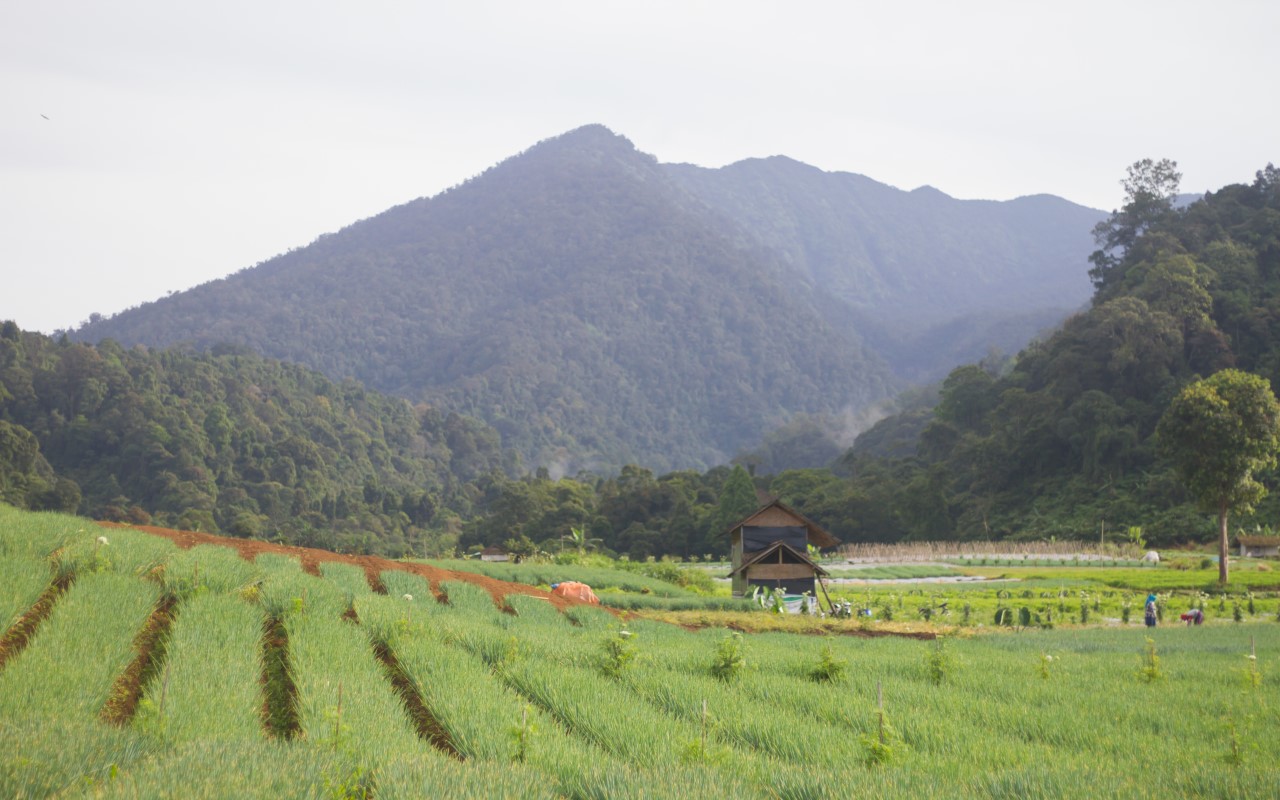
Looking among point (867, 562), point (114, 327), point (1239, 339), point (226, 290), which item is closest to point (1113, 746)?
point (867, 562)

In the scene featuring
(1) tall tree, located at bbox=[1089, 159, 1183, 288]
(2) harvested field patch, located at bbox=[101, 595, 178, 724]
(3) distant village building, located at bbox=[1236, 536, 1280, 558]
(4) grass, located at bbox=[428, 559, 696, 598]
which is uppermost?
(1) tall tree, located at bbox=[1089, 159, 1183, 288]

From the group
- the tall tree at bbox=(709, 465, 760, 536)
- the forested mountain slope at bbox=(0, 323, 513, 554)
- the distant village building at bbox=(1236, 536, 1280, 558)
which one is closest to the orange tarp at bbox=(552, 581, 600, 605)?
the distant village building at bbox=(1236, 536, 1280, 558)

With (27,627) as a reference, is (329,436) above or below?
above

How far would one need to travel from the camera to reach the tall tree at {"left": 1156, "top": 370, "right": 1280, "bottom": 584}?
3225 cm

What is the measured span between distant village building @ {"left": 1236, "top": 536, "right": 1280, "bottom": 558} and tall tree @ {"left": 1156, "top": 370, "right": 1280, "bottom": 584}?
1053cm

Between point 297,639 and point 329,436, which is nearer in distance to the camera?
point 297,639

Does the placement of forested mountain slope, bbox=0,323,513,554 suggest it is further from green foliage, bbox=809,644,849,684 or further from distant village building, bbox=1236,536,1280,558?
green foliage, bbox=809,644,849,684

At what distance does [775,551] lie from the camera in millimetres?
26500

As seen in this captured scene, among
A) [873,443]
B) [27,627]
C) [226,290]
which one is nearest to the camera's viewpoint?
[27,627]

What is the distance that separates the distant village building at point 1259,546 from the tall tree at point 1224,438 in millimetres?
10526

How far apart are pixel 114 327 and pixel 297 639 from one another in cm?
17527

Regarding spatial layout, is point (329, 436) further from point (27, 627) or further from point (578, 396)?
point (27, 627)

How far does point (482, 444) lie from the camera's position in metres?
115

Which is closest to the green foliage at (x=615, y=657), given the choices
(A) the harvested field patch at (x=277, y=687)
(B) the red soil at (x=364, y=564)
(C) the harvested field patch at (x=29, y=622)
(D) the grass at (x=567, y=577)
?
(A) the harvested field patch at (x=277, y=687)
